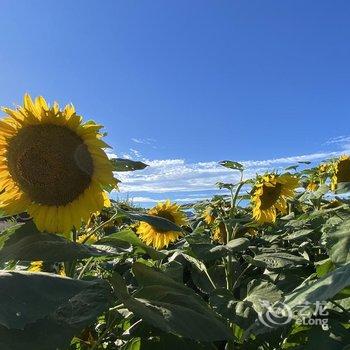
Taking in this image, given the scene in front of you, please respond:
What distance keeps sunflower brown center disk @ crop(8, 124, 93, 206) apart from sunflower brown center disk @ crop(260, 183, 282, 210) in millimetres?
2506

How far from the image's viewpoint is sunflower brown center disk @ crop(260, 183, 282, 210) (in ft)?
14.9

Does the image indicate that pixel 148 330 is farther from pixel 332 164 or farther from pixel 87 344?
A: pixel 332 164

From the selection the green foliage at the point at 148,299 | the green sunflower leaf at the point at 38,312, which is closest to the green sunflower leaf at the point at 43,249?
the green foliage at the point at 148,299

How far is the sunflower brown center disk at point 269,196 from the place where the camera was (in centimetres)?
455

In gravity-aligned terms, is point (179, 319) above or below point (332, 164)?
below

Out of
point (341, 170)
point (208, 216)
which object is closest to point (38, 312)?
point (208, 216)

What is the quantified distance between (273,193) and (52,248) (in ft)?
10.1

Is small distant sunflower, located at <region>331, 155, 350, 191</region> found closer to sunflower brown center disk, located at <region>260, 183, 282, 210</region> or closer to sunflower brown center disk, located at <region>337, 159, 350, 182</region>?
sunflower brown center disk, located at <region>337, 159, 350, 182</region>

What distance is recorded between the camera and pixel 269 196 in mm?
4562

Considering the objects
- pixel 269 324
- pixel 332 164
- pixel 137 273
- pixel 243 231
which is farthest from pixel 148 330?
pixel 332 164

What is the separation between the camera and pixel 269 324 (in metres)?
1.92

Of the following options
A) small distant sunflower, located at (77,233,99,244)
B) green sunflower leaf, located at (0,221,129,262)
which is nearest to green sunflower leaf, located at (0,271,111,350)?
green sunflower leaf, located at (0,221,129,262)

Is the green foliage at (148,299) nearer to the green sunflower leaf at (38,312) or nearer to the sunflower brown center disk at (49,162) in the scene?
the green sunflower leaf at (38,312)

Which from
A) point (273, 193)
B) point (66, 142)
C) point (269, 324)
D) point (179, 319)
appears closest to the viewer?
point (179, 319)
